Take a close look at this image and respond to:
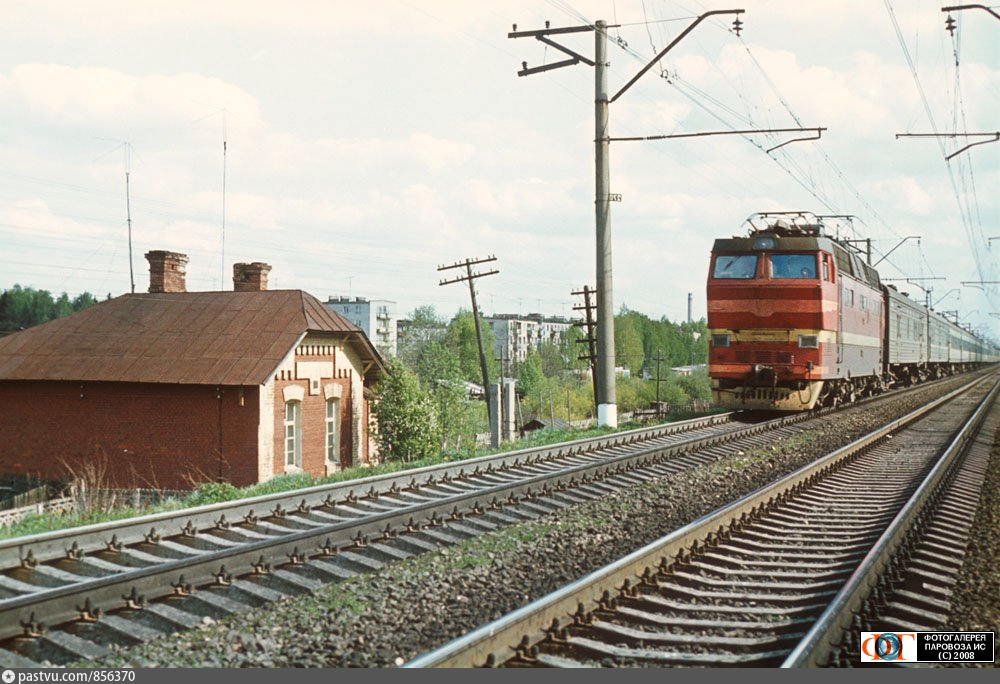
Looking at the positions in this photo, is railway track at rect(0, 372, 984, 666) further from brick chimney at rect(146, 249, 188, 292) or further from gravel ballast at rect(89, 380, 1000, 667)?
brick chimney at rect(146, 249, 188, 292)

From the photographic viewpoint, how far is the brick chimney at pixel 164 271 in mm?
30203

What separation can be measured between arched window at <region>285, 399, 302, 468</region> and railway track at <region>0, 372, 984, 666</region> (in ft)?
49.5

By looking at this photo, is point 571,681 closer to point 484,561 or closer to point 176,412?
point 484,561

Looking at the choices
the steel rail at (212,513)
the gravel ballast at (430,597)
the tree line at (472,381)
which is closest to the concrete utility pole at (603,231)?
the steel rail at (212,513)

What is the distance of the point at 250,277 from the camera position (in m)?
31.1

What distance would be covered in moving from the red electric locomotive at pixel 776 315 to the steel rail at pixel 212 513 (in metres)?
8.27

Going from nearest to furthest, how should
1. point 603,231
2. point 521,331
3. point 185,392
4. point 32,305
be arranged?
point 603,231, point 185,392, point 32,305, point 521,331

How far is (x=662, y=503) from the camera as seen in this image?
33.9 feet

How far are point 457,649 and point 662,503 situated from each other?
6.01 m

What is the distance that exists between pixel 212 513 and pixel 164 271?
77.9ft

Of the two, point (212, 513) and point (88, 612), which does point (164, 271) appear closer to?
point (212, 513)

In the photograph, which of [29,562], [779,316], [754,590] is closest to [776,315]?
[779,316]

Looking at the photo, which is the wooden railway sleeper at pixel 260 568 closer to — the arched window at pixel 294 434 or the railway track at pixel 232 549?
the railway track at pixel 232 549

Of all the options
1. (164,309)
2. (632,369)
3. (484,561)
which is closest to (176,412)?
(164,309)
